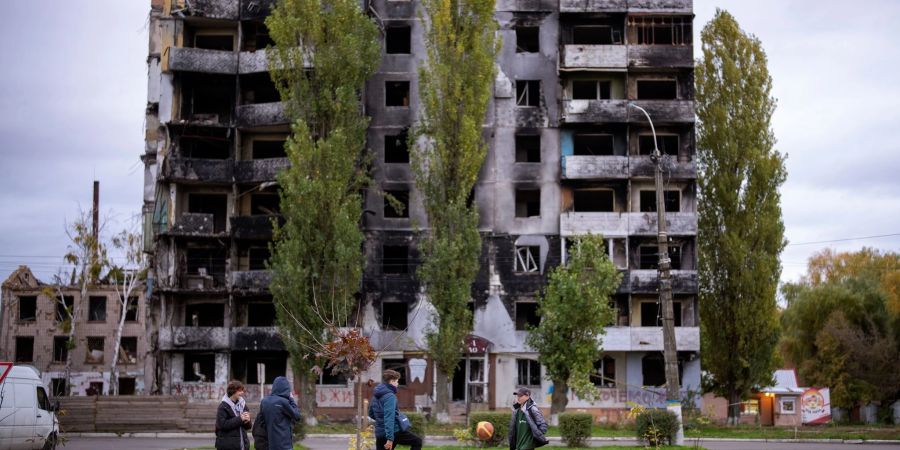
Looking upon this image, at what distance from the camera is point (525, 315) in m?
56.2

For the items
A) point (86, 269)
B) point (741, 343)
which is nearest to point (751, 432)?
point (741, 343)

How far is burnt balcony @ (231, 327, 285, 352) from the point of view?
54.3m

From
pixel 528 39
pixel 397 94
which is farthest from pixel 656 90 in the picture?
pixel 397 94

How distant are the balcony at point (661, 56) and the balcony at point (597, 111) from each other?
2.60 m

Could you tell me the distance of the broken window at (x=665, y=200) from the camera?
57500mm

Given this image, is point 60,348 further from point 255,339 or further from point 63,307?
point 255,339

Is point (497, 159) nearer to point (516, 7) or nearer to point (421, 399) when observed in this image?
point (516, 7)

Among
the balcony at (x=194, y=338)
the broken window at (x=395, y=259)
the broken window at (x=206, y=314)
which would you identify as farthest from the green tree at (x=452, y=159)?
the broken window at (x=206, y=314)

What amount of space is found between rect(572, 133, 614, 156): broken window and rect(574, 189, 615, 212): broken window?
2.14 meters

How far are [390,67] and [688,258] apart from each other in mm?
18888

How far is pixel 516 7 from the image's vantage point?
58.3 m

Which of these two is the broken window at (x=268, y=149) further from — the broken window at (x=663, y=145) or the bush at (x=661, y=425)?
the bush at (x=661, y=425)

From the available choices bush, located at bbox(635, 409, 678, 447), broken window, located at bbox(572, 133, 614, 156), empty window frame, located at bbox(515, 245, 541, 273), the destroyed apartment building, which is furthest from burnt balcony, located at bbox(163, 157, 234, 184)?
bush, located at bbox(635, 409, 678, 447)

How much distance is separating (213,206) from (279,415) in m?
43.3
